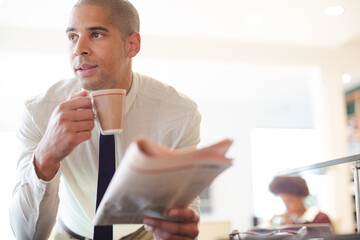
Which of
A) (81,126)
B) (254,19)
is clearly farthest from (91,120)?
(254,19)

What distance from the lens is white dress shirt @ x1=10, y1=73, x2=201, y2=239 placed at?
1.36 metres

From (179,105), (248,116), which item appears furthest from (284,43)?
(179,105)

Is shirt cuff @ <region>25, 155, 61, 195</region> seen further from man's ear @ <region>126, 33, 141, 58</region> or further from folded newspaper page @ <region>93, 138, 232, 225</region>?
man's ear @ <region>126, 33, 141, 58</region>

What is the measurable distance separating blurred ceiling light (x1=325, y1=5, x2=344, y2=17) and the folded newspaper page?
404cm

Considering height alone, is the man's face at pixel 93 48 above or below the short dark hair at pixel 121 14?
below

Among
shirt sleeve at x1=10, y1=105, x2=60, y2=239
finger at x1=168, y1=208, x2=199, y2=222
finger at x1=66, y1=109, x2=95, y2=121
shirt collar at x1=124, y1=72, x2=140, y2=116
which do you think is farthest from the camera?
shirt collar at x1=124, y1=72, x2=140, y2=116

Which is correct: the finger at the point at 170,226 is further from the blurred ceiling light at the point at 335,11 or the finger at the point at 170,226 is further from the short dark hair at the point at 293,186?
the blurred ceiling light at the point at 335,11

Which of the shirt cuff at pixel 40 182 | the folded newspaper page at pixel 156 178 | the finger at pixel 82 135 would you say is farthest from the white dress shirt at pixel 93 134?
the folded newspaper page at pixel 156 178

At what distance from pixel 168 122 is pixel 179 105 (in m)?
0.08

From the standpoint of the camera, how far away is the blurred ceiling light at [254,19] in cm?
444

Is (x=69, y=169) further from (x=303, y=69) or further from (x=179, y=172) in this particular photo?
(x=303, y=69)

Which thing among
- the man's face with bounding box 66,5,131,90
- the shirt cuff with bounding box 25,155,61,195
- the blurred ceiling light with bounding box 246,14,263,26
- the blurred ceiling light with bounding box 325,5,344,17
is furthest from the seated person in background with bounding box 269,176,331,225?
the shirt cuff with bounding box 25,155,61,195

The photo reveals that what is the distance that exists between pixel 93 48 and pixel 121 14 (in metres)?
0.20

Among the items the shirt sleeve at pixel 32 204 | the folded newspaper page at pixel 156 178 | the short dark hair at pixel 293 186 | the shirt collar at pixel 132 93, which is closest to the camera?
the folded newspaper page at pixel 156 178
